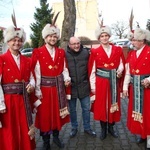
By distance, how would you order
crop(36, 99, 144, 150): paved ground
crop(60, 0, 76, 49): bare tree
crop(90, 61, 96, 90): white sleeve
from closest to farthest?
crop(36, 99, 144, 150): paved ground
crop(90, 61, 96, 90): white sleeve
crop(60, 0, 76, 49): bare tree

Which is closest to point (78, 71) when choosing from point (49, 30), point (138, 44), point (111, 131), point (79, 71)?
point (79, 71)

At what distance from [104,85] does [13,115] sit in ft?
5.78

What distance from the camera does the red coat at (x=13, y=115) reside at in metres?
3.54

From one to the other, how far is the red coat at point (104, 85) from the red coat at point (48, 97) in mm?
690

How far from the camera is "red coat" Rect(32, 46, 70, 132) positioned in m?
4.24

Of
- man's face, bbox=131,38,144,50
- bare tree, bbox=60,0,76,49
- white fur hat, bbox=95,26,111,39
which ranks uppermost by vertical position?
bare tree, bbox=60,0,76,49

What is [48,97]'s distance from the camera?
169 inches

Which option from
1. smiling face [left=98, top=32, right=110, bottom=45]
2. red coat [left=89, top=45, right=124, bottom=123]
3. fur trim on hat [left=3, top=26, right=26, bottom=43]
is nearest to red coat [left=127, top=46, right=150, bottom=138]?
red coat [left=89, top=45, right=124, bottom=123]

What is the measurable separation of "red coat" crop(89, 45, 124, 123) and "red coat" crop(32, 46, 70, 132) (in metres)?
0.69

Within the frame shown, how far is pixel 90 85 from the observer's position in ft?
15.9

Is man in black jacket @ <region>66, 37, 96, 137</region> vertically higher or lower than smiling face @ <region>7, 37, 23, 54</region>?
lower

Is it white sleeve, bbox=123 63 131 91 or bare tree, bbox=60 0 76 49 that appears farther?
bare tree, bbox=60 0 76 49

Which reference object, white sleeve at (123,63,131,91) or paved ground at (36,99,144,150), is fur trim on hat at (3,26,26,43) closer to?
white sleeve at (123,63,131,91)

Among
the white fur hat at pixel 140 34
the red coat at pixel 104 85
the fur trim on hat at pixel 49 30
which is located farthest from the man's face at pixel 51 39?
the white fur hat at pixel 140 34
